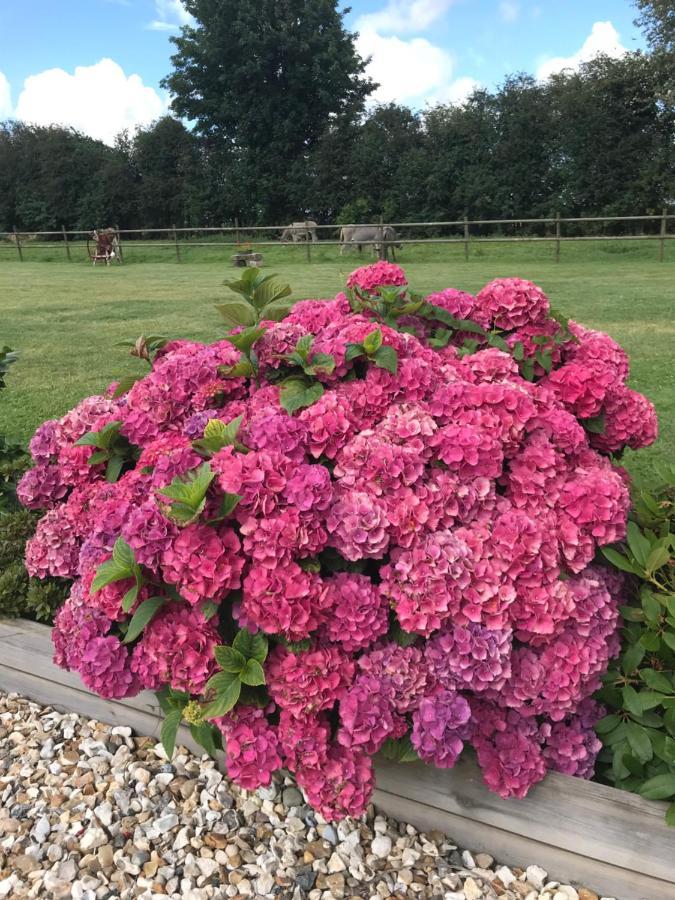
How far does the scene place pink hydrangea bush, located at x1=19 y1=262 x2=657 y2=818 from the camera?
1.72 meters

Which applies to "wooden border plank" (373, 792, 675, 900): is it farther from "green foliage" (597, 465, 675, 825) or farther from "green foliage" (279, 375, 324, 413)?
"green foliage" (279, 375, 324, 413)

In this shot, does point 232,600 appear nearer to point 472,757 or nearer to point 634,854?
point 472,757

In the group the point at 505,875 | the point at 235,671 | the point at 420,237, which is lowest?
the point at 505,875

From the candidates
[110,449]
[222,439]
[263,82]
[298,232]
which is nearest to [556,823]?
[222,439]

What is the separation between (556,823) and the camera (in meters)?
1.77

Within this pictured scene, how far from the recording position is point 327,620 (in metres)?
1.77

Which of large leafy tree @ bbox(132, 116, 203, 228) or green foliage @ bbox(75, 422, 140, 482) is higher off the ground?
large leafy tree @ bbox(132, 116, 203, 228)

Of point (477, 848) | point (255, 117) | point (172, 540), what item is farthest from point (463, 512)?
point (255, 117)

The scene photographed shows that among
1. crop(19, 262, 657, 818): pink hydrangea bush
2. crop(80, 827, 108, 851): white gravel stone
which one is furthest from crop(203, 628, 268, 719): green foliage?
Result: crop(80, 827, 108, 851): white gravel stone

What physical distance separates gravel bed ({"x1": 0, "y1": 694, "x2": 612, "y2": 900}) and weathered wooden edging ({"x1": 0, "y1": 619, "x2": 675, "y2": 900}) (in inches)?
2.0

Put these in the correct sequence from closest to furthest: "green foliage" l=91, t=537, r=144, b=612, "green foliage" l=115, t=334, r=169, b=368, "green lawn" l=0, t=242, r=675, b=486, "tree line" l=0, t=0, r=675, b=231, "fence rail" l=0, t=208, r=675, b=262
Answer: "green foliage" l=91, t=537, r=144, b=612
"green foliage" l=115, t=334, r=169, b=368
"green lawn" l=0, t=242, r=675, b=486
"fence rail" l=0, t=208, r=675, b=262
"tree line" l=0, t=0, r=675, b=231

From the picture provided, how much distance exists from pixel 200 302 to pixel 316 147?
1020 inches

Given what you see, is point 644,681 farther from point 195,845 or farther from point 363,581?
point 195,845

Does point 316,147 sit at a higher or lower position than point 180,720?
higher
